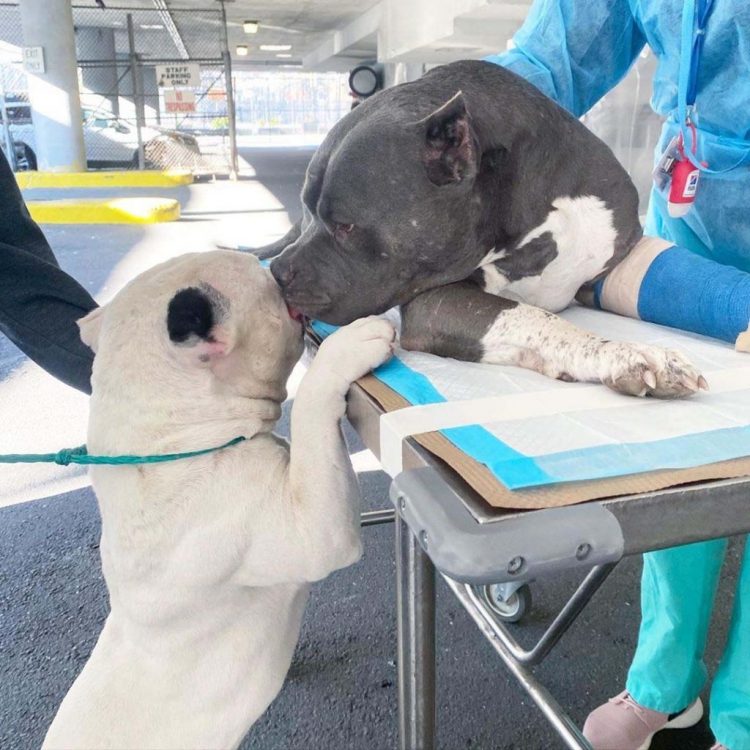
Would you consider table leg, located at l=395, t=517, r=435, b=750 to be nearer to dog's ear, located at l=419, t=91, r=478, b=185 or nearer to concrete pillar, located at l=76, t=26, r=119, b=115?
dog's ear, located at l=419, t=91, r=478, b=185

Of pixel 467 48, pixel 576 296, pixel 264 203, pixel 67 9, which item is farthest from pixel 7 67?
pixel 576 296

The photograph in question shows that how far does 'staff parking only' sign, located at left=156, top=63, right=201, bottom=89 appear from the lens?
537 inches

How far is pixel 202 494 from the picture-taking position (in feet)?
4.21

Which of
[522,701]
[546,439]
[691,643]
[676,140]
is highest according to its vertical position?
[676,140]

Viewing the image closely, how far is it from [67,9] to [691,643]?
43.0ft

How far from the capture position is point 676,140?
63.9 inches

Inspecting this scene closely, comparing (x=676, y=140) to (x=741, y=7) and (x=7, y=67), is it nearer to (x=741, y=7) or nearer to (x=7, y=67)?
(x=741, y=7)

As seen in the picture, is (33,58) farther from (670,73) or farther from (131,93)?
(670,73)

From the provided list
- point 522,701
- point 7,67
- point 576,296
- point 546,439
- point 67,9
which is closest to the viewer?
point 546,439

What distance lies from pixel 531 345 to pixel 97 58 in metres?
19.8

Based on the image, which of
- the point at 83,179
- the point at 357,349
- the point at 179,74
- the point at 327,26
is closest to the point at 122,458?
the point at 357,349

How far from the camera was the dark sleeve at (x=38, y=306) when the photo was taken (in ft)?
6.41

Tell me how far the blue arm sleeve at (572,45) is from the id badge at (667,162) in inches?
12.7

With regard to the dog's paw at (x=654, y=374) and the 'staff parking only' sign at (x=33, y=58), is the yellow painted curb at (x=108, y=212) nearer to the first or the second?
the 'staff parking only' sign at (x=33, y=58)
